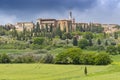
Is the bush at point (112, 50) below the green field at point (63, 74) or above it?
above

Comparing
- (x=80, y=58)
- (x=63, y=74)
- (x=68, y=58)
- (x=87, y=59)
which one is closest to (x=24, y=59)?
(x=68, y=58)

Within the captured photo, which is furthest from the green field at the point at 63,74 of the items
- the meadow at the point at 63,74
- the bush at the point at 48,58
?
the bush at the point at 48,58

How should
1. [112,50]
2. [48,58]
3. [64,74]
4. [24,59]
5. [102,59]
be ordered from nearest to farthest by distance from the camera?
[64,74], [102,59], [48,58], [24,59], [112,50]

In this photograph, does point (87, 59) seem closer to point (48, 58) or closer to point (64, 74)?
point (48, 58)

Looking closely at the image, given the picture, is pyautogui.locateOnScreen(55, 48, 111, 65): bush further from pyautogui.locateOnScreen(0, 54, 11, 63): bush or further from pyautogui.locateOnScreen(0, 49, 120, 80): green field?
pyautogui.locateOnScreen(0, 49, 120, 80): green field

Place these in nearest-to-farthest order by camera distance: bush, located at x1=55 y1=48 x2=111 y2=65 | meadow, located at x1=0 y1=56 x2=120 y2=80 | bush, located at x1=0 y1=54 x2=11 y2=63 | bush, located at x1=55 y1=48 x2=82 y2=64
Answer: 1. meadow, located at x1=0 y1=56 x2=120 y2=80
2. bush, located at x1=55 y1=48 x2=111 y2=65
3. bush, located at x1=55 y1=48 x2=82 y2=64
4. bush, located at x1=0 y1=54 x2=11 y2=63

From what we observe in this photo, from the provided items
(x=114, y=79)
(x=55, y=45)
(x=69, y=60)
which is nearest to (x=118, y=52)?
(x=55, y=45)

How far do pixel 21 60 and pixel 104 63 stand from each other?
94.7ft

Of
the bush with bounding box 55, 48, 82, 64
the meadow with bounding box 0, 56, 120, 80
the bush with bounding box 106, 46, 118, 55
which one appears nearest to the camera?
the meadow with bounding box 0, 56, 120, 80

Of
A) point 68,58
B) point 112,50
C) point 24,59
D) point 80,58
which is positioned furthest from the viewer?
point 112,50

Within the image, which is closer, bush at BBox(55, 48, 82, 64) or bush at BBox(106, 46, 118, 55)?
bush at BBox(55, 48, 82, 64)

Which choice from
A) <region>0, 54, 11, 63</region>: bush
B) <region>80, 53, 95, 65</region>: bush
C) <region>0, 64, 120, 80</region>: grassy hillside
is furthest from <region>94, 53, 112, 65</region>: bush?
<region>0, 54, 11, 63</region>: bush

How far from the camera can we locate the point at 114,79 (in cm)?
3884

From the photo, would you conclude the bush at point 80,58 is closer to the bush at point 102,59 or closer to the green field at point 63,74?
the bush at point 102,59
